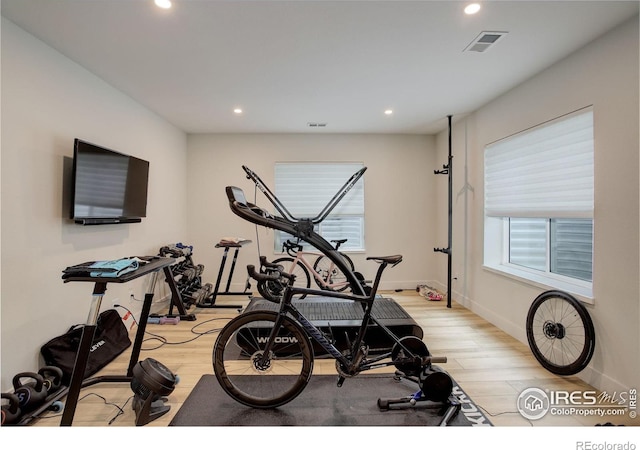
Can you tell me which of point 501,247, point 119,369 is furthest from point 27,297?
point 501,247

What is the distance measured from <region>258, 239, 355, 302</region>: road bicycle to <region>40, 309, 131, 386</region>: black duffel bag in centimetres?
162

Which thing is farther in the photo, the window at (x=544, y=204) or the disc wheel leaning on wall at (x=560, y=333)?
the window at (x=544, y=204)

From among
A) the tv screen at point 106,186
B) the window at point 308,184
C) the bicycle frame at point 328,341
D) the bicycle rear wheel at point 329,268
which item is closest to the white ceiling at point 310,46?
the tv screen at point 106,186

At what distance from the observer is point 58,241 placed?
2.38 meters

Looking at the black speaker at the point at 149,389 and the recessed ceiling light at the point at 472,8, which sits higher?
the recessed ceiling light at the point at 472,8

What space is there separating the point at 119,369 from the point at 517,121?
4458 millimetres

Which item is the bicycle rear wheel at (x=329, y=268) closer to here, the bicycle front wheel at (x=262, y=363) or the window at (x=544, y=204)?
the bicycle front wheel at (x=262, y=363)

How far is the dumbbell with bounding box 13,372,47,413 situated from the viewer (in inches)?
71.7

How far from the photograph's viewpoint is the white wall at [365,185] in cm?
487

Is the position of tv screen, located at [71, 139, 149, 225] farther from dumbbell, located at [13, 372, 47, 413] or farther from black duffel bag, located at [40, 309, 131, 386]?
dumbbell, located at [13, 372, 47, 413]

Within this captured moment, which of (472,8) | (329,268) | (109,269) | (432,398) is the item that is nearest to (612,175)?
(472,8)

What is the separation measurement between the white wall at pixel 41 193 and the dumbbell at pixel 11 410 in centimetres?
31

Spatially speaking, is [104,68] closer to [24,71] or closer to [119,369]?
[24,71]

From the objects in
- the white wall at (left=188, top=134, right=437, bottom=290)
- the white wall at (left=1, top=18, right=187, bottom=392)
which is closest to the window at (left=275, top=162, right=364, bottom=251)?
the white wall at (left=188, top=134, right=437, bottom=290)
